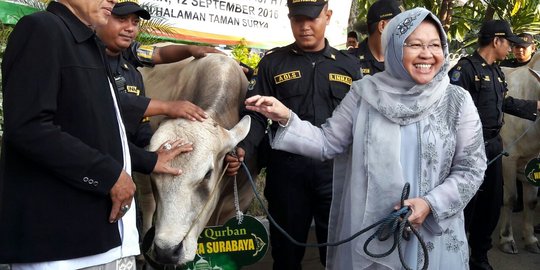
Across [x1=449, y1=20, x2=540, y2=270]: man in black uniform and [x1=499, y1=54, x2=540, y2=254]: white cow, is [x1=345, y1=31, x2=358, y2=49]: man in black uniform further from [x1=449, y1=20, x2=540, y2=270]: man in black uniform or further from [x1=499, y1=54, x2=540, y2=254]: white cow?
[x1=449, y1=20, x2=540, y2=270]: man in black uniform

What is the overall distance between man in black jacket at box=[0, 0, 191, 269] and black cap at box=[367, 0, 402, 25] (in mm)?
3158

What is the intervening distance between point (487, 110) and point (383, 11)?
3.88ft

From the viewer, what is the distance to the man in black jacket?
1.89 m

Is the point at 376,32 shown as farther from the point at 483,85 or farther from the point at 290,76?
the point at 290,76

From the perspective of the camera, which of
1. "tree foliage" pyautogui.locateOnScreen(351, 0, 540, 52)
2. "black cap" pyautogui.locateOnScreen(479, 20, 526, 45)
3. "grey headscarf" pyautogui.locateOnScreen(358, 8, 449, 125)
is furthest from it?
"tree foliage" pyautogui.locateOnScreen(351, 0, 540, 52)

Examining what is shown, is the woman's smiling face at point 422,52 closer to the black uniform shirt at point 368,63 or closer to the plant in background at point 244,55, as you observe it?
the black uniform shirt at point 368,63

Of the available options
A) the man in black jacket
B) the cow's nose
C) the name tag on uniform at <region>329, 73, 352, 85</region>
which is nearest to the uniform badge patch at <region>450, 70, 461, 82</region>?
the name tag on uniform at <region>329, 73, 352, 85</region>

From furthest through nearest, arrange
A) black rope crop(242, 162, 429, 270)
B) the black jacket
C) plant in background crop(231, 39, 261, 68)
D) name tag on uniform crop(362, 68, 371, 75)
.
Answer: plant in background crop(231, 39, 261, 68), name tag on uniform crop(362, 68, 371, 75), black rope crop(242, 162, 429, 270), the black jacket

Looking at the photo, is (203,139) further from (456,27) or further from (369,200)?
(456,27)

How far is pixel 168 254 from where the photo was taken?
2.78m

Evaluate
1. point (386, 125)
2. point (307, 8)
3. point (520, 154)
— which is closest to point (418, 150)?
point (386, 125)

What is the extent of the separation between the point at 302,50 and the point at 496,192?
2.37 m

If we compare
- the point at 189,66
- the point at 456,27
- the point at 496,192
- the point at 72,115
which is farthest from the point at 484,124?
the point at 456,27

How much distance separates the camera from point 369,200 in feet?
8.44
